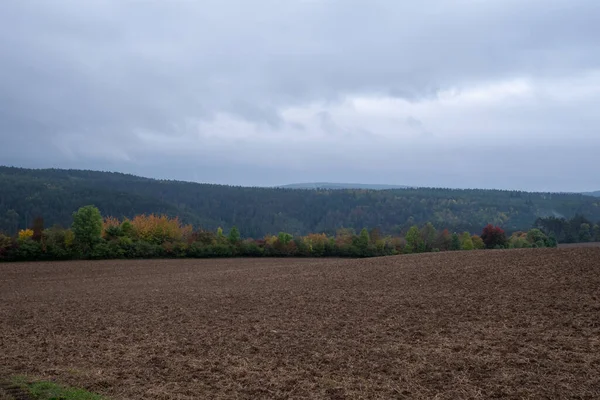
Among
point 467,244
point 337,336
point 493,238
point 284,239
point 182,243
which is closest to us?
point 337,336

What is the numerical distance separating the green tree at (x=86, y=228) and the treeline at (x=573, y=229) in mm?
80228

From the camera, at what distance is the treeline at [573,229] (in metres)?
91.8

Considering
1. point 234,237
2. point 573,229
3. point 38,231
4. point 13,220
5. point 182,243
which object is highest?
point 38,231

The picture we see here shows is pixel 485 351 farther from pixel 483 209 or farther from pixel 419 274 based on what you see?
pixel 483 209

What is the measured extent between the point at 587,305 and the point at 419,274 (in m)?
12.2

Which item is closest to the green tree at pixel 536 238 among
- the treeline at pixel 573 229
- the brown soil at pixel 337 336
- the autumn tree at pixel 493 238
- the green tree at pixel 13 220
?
the autumn tree at pixel 493 238

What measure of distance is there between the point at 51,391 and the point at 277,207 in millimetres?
176244

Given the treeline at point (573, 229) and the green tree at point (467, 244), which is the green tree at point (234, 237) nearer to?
the green tree at point (467, 244)

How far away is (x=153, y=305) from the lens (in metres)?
22.9

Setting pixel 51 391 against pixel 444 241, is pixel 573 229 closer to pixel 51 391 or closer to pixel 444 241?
pixel 444 241

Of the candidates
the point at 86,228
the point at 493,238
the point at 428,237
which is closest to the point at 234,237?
the point at 86,228

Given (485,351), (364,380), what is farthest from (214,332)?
(485,351)

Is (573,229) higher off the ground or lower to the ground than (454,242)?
higher

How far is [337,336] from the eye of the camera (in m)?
15.1
